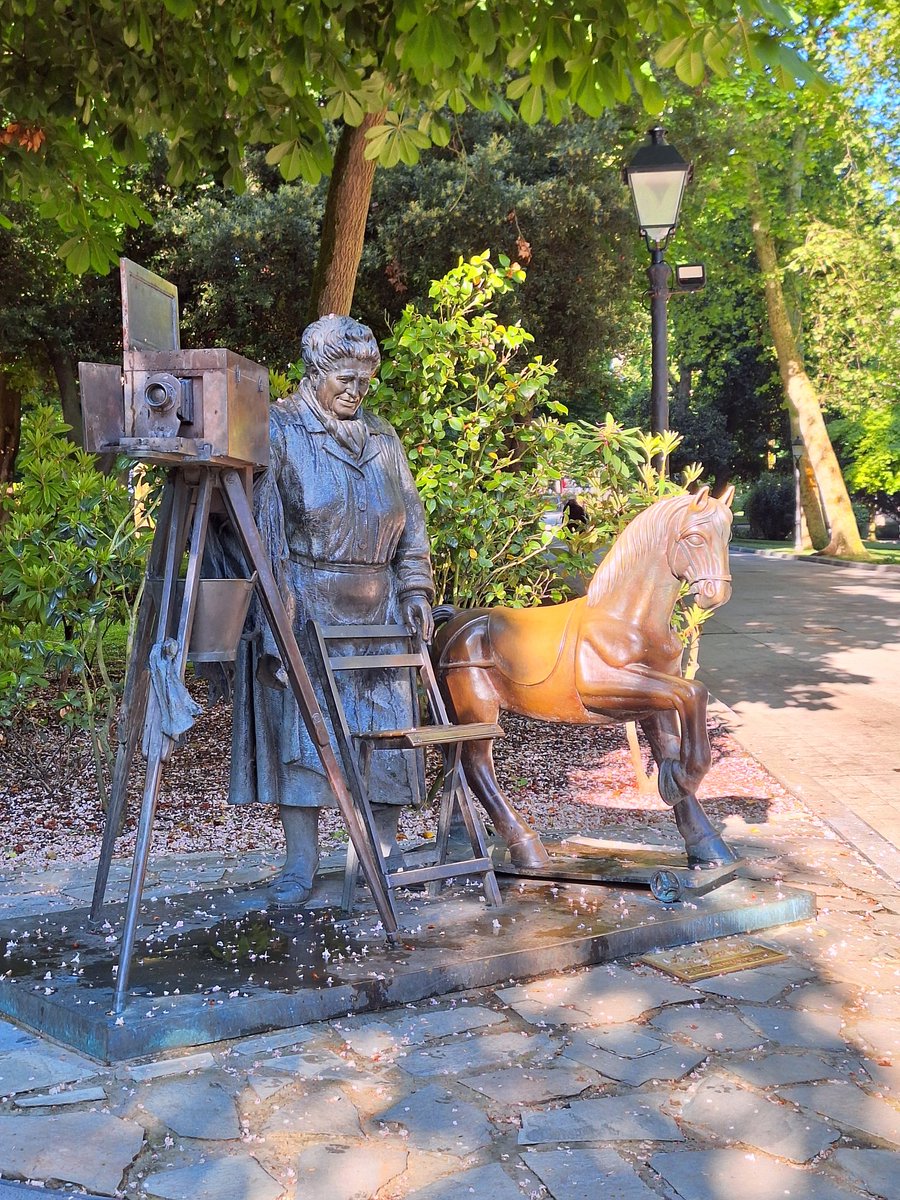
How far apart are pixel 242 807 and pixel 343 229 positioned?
4569 mm

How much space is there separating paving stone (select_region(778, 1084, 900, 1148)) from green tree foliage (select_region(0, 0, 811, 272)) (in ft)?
13.1

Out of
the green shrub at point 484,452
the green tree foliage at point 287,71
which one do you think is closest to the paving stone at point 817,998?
the green tree foliage at point 287,71

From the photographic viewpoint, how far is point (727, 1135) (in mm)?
3498

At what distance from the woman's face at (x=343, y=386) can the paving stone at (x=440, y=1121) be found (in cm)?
266

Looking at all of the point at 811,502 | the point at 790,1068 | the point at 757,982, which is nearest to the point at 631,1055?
the point at 790,1068

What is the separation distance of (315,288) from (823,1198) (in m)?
8.05

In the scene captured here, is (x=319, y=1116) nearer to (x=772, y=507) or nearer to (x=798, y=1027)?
(x=798, y=1027)

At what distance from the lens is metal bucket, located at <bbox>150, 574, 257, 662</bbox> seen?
14.7ft

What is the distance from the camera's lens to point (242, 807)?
8492 mm

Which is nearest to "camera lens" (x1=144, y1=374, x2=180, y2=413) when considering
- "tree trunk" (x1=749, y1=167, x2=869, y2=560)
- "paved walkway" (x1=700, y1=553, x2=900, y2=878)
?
"paved walkway" (x1=700, y1=553, x2=900, y2=878)

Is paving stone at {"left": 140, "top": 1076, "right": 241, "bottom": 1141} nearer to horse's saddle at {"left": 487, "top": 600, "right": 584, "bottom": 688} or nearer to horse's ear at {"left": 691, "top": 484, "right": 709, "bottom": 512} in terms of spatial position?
horse's saddle at {"left": 487, "top": 600, "right": 584, "bottom": 688}

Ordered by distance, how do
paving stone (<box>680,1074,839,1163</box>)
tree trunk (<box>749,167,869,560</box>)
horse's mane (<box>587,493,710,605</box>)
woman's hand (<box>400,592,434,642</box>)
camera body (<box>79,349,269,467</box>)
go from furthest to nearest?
1. tree trunk (<box>749,167,869,560</box>)
2. horse's mane (<box>587,493,710,605</box>)
3. woman's hand (<box>400,592,434,642</box>)
4. camera body (<box>79,349,269,467</box>)
5. paving stone (<box>680,1074,839,1163</box>)

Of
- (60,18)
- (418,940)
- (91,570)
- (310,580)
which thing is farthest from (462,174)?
(418,940)

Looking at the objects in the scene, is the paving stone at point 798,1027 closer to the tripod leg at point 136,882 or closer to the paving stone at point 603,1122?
the paving stone at point 603,1122
